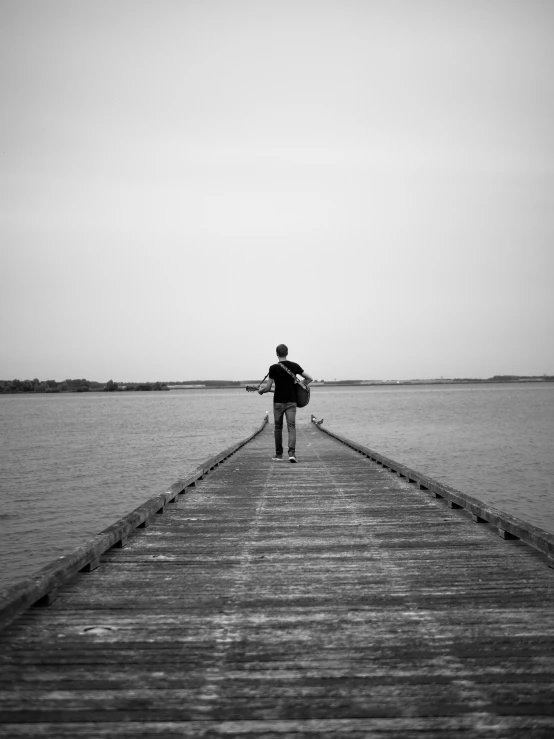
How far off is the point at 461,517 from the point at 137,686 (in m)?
5.24

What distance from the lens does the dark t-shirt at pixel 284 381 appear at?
11594 millimetres

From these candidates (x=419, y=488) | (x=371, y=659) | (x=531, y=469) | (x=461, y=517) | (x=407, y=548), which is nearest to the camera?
(x=371, y=659)

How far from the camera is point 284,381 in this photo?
38.2ft

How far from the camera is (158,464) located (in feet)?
79.6

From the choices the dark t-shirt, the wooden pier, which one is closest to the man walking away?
the dark t-shirt

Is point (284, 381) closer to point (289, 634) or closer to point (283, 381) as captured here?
point (283, 381)

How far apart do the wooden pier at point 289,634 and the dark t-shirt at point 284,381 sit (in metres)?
4.75

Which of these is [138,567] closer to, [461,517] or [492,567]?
[492,567]

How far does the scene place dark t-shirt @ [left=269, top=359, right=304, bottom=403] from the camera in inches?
456

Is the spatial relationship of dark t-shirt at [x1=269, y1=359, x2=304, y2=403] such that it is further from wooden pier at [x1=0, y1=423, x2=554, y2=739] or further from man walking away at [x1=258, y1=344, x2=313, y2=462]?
wooden pier at [x1=0, y1=423, x2=554, y2=739]

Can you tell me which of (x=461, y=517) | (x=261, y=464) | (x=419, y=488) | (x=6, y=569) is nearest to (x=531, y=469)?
(x=261, y=464)

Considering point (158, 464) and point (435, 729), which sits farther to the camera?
point (158, 464)

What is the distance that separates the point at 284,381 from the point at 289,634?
7.96 meters

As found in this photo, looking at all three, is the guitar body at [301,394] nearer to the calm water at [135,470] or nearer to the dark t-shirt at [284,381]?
the dark t-shirt at [284,381]
